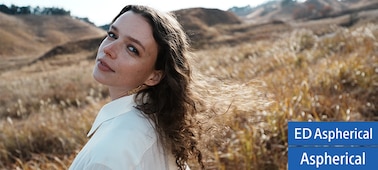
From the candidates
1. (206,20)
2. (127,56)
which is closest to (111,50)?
(127,56)

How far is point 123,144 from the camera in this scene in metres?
1.53

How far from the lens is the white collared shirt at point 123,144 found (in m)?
1.48

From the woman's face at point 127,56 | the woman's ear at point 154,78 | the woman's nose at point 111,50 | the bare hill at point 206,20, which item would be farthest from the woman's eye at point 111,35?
the bare hill at point 206,20

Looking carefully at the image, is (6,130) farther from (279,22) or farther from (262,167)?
(279,22)

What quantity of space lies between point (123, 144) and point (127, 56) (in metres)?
0.47

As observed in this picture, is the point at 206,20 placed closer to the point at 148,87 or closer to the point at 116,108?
the point at 148,87

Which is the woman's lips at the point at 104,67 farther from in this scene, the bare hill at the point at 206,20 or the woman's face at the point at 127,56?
the bare hill at the point at 206,20

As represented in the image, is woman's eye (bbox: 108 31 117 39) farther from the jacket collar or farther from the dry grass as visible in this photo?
the dry grass

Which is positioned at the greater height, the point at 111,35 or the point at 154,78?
the point at 111,35

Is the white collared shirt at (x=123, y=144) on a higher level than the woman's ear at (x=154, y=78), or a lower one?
lower

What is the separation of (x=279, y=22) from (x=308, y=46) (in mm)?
42761

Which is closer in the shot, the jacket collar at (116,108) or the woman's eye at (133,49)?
the jacket collar at (116,108)

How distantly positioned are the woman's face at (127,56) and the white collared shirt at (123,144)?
9 cm

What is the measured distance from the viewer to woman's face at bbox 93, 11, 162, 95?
6.11 feet
